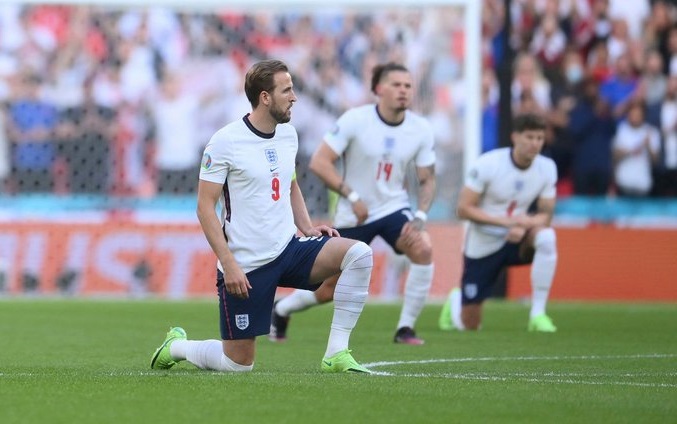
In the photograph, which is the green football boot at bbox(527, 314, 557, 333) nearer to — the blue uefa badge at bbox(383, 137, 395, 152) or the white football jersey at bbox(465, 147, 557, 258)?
the white football jersey at bbox(465, 147, 557, 258)

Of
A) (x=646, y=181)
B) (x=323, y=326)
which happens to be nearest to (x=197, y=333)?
(x=323, y=326)

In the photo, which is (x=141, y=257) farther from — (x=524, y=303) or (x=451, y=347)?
(x=451, y=347)

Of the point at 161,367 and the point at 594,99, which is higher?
the point at 594,99

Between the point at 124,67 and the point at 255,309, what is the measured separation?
11727 millimetres

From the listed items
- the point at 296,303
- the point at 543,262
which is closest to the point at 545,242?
the point at 543,262

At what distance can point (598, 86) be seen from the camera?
2009cm

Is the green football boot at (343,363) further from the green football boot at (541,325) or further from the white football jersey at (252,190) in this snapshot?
the green football boot at (541,325)

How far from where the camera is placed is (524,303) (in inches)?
698

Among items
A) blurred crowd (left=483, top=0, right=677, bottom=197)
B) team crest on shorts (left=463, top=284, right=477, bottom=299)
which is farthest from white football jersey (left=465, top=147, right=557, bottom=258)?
blurred crowd (left=483, top=0, right=677, bottom=197)

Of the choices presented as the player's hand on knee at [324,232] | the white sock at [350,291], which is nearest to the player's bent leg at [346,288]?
the white sock at [350,291]

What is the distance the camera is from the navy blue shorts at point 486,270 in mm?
13570

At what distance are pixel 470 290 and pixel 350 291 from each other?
5.51 m

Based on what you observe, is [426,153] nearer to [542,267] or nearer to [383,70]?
[383,70]

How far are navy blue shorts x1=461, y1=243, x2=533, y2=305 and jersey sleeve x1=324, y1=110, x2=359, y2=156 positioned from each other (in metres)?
2.30
